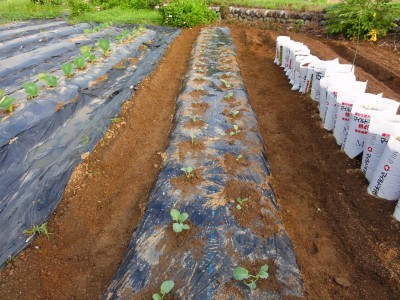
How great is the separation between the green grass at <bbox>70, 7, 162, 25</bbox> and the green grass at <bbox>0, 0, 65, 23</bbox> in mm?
1959

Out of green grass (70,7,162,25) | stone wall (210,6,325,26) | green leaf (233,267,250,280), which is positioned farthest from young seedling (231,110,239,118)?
green grass (70,7,162,25)

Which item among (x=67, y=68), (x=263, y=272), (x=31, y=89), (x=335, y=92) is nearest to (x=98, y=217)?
(x=263, y=272)

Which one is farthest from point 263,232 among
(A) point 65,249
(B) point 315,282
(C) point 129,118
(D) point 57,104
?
(D) point 57,104

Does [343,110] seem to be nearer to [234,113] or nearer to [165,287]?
[234,113]

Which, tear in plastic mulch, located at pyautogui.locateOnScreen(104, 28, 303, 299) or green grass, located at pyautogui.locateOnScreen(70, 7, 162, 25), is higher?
green grass, located at pyautogui.locateOnScreen(70, 7, 162, 25)

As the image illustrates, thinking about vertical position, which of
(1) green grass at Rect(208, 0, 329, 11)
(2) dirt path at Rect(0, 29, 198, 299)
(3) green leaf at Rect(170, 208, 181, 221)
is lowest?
(2) dirt path at Rect(0, 29, 198, 299)

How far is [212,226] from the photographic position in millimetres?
2664

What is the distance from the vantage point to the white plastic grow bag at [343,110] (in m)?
3.57

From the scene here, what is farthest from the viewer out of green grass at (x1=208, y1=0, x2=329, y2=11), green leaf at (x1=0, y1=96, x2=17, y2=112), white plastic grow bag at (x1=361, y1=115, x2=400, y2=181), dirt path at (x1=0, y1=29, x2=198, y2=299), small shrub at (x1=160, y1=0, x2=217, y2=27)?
small shrub at (x1=160, y1=0, x2=217, y2=27)

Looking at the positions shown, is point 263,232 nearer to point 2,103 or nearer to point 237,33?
point 2,103

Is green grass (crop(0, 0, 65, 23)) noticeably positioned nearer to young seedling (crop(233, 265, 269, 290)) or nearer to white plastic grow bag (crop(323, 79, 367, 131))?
white plastic grow bag (crop(323, 79, 367, 131))

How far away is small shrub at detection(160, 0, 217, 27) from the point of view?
37.6ft

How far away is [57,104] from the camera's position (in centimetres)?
493

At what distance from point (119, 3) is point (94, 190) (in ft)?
45.3
